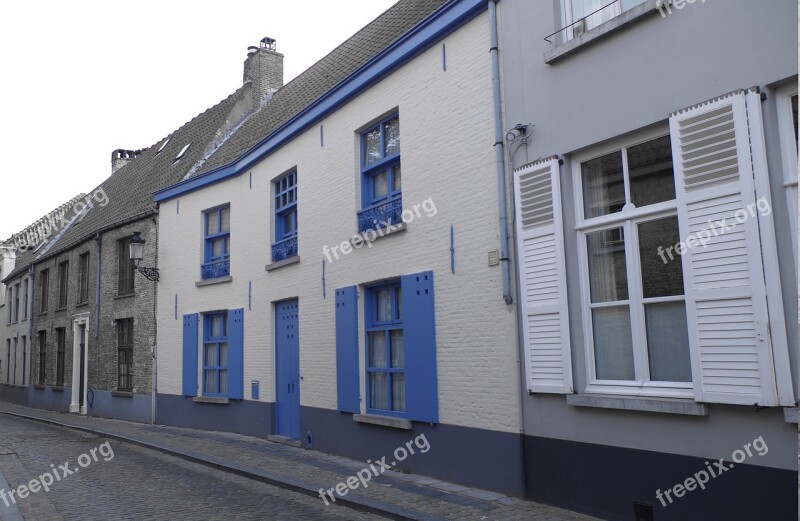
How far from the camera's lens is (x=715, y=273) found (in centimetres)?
547

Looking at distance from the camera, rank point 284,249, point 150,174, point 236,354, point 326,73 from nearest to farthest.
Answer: point 284,249 < point 236,354 < point 326,73 < point 150,174

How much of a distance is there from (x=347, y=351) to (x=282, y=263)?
2810 millimetres

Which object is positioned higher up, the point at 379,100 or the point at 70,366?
the point at 379,100

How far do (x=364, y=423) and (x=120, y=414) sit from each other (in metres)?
10.6

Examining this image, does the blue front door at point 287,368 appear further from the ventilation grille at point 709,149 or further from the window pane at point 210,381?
the ventilation grille at point 709,149

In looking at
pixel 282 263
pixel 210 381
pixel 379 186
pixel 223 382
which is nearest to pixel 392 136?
pixel 379 186

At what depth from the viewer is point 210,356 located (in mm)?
15156

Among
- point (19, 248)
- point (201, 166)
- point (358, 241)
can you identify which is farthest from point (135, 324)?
point (19, 248)

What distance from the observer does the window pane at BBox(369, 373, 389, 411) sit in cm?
992

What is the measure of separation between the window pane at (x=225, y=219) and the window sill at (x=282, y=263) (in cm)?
245

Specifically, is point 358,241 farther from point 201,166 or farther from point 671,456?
point 201,166

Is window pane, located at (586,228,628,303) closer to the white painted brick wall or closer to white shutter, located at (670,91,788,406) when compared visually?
white shutter, located at (670,91,788,406)

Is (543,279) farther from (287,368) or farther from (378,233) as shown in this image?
(287,368)

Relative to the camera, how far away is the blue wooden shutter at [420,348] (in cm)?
876
